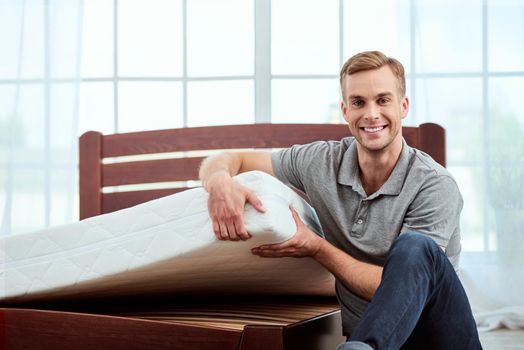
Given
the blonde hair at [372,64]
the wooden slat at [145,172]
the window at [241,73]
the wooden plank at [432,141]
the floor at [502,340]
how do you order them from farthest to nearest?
1. the window at [241,73]
2. the wooden slat at [145,172]
3. the floor at [502,340]
4. the wooden plank at [432,141]
5. the blonde hair at [372,64]

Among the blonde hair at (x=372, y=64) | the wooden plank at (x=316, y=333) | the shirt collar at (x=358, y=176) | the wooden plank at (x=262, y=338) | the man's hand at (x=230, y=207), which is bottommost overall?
the wooden plank at (x=316, y=333)

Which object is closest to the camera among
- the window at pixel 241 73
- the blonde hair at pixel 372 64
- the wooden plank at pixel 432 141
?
the blonde hair at pixel 372 64

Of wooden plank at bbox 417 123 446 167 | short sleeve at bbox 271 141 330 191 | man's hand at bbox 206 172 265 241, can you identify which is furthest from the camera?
wooden plank at bbox 417 123 446 167

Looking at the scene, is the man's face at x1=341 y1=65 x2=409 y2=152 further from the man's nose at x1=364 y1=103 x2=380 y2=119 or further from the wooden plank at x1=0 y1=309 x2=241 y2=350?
the wooden plank at x1=0 y1=309 x2=241 y2=350

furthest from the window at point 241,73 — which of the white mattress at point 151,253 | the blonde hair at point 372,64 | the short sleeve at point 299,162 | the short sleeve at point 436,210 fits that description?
the white mattress at point 151,253

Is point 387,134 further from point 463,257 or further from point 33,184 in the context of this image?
point 33,184

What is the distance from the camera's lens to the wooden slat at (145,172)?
9.20ft

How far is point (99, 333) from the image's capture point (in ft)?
4.56

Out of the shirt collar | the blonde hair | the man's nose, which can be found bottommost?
the shirt collar

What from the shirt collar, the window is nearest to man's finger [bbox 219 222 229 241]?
the shirt collar

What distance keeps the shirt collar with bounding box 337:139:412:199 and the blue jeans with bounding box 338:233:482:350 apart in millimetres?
276

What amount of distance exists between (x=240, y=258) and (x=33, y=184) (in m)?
2.32

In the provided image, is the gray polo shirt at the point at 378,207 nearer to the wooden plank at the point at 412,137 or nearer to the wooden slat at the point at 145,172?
the wooden plank at the point at 412,137

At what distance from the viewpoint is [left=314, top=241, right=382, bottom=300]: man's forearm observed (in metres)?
1.49
